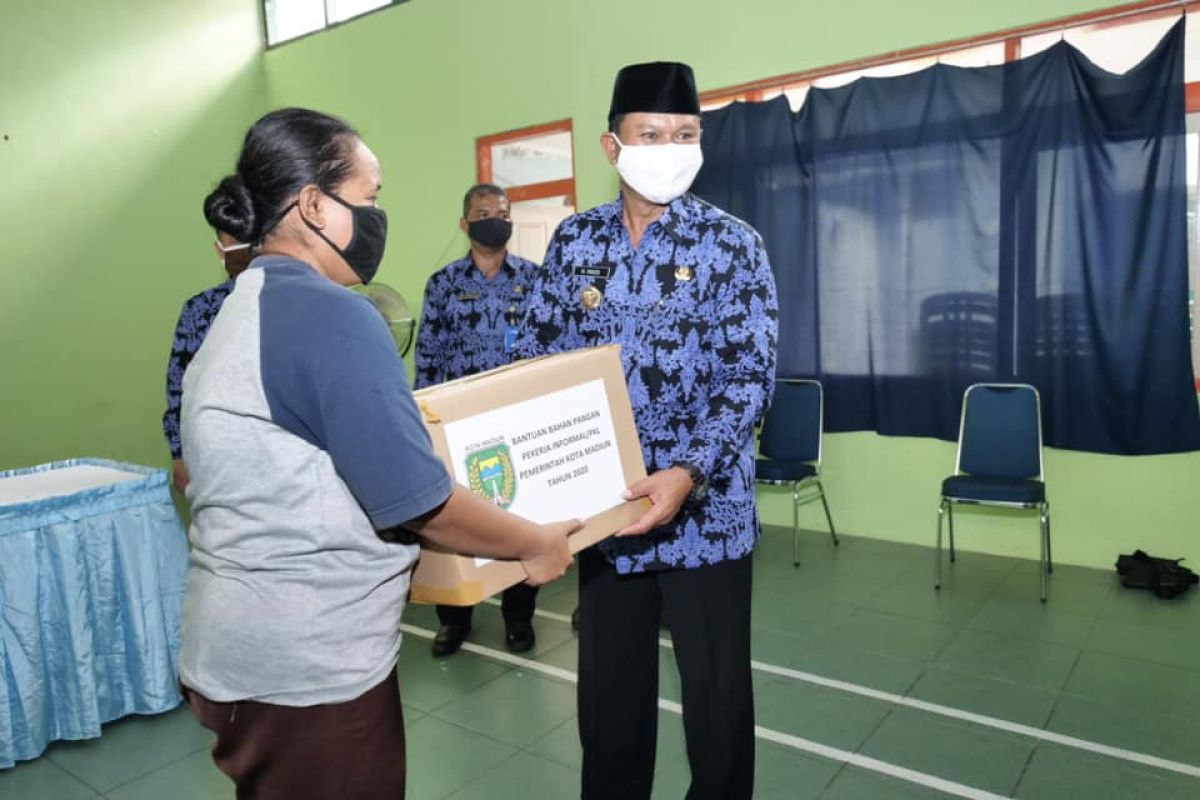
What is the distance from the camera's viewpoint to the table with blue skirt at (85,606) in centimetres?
247

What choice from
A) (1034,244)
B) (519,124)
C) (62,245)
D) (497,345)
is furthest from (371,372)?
(62,245)

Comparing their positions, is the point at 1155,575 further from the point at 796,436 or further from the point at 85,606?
the point at 85,606

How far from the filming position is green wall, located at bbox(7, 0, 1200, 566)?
4.43m

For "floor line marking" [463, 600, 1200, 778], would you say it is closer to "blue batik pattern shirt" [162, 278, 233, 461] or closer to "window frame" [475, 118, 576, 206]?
"blue batik pattern shirt" [162, 278, 233, 461]

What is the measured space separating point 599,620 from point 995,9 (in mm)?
3562

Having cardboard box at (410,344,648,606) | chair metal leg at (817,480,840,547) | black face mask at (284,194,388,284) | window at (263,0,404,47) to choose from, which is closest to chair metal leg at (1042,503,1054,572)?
chair metal leg at (817,480,840,547)

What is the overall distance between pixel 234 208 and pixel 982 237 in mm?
3597

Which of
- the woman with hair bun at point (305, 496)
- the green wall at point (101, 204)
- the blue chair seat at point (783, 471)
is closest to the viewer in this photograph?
the woman with hair bun at point (305, 496)

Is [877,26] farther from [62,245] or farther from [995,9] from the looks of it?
[62,245]

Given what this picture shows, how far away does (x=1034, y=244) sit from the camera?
3732mm

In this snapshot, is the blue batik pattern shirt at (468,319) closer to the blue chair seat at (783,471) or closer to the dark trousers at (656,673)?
the blue chair seat at (783,471)

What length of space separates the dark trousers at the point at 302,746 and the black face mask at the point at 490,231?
2543mm

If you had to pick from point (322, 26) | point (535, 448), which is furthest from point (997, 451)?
point (322, 26)

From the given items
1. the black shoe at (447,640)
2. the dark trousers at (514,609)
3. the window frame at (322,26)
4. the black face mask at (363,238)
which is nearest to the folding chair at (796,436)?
the dark trousers at (514,609)
